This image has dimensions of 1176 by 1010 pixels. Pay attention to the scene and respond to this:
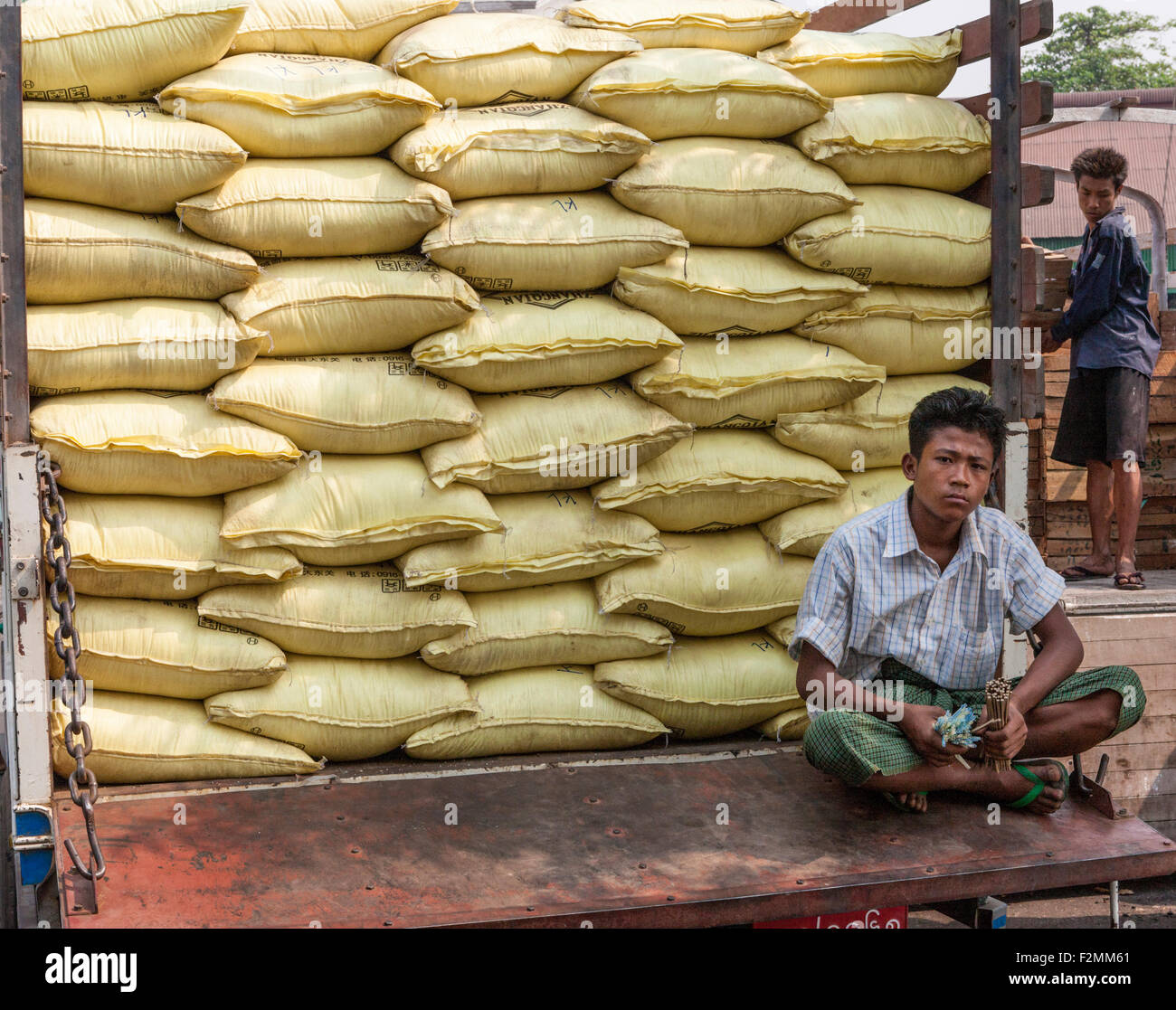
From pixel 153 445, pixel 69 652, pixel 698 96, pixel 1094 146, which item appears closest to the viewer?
pixel 69 652

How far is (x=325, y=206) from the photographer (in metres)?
3.10

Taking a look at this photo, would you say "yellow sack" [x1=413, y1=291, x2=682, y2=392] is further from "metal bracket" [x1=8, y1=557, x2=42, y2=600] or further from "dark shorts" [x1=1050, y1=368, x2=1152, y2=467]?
"dark shorts" [x1=1050, y1=368, x2=1152, y2=467]

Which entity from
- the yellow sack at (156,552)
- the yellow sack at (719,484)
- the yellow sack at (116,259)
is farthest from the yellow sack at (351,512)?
the yellow sack at (116,259)

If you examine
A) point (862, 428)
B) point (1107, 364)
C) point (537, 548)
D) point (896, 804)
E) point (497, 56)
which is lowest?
point (896, 804)

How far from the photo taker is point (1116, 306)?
4.77 meters

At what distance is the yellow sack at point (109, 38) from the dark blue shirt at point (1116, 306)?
341cm

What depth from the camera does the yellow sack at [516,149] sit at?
316 cm

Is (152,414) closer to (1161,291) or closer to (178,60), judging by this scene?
(178,60)

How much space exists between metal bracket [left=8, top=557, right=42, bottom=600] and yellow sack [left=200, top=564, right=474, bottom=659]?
49 centimetres

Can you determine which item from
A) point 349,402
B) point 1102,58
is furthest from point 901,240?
point 1102,58

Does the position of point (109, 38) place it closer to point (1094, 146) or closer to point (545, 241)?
point (545, 241)

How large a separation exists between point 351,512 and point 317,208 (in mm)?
792

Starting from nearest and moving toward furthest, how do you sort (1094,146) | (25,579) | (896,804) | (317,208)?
(25,579) < (896,804) < (317,208) < (1094,146)

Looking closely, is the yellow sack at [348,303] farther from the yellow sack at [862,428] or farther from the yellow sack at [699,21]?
the yellow sack at [862,428]
